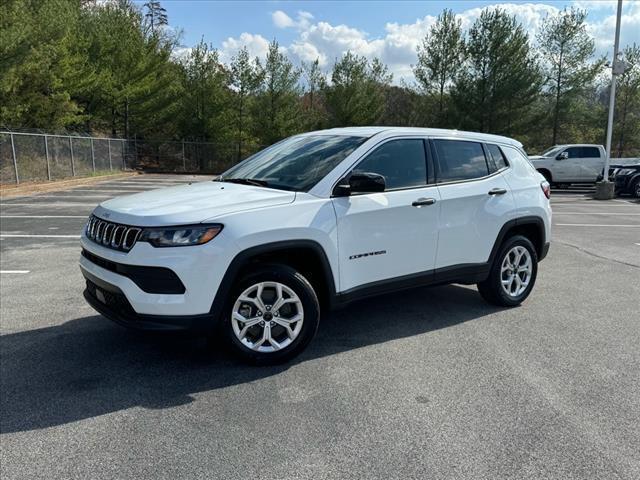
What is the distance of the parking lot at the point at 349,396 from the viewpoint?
8.96 ft

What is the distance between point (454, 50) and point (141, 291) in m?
35.1

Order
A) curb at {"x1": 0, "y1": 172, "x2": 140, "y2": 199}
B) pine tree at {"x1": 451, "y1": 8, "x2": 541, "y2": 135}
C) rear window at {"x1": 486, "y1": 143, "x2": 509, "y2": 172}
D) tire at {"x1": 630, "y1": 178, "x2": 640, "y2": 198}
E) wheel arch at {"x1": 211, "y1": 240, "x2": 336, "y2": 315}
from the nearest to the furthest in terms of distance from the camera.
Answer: wheel arch at {"x1": 211, "y1": 240, "x2": 336, "y2": 315}
rear window at {"x1": 486, "y1": 143, "x2": 509, "y2": 172}
curb at {"x1": 0, "y1": 172, "x2": 140, "y2": 199}
tire at {"x1": 630, "y1": 178, "x2": 640, "y2": 198}
pine tree at {"x1": 451, "y1": 8, "x2": 541, "y2": 135}

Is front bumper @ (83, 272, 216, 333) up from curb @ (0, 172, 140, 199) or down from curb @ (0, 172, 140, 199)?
down

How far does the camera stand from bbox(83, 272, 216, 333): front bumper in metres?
3.46

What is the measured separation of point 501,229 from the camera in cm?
518

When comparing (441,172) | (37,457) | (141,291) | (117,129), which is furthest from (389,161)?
(117,129)

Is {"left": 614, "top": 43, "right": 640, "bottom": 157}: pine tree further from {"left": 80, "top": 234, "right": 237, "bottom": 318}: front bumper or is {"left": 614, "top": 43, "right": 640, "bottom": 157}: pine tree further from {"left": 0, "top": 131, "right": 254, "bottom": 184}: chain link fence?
{"left": 80, "top": 234, "right": 237, "bottom": 318}: front bumper

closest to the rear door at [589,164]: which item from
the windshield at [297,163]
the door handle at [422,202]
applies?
the door handle at [422,202]

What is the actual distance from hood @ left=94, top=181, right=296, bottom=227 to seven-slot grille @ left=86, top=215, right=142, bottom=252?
0.15 feet

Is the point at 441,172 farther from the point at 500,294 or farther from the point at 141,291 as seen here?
the point at 141,291

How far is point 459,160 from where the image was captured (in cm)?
501

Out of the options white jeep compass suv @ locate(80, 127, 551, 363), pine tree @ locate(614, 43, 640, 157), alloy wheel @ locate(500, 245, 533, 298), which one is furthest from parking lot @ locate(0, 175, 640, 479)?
pine tree @ locate(614, 43, 640, 157)

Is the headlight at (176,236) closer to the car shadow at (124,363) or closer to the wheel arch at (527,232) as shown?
the car shadow at (124,363)

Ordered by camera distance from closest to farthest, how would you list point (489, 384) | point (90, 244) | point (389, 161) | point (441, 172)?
point (489, 384)
point (90, 244)
point (389, 161)
point (441, 172)
